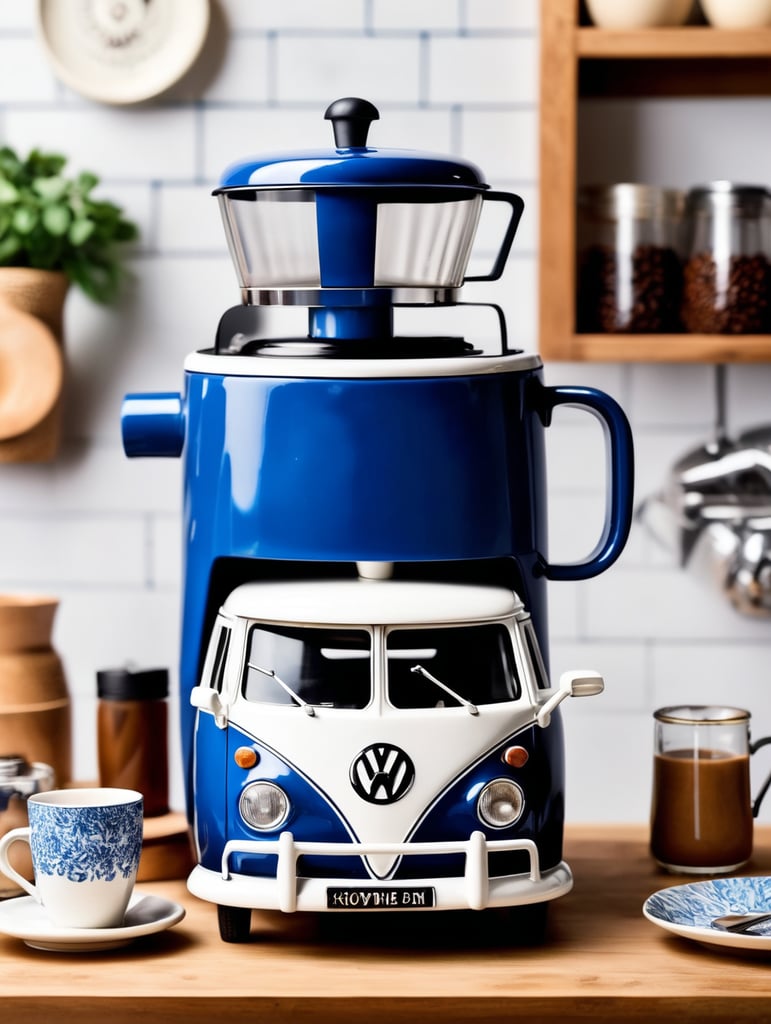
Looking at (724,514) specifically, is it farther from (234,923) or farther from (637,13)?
(234,923)

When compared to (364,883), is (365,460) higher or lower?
higher

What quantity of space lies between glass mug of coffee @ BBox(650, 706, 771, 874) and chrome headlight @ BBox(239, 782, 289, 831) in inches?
16.4

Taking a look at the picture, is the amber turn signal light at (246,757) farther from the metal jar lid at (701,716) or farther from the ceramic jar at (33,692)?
the metal jar lid at (701,716)

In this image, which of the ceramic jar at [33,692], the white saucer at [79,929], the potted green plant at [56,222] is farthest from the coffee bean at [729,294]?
the white saucer at [79,929]

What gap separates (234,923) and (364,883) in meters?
0.12

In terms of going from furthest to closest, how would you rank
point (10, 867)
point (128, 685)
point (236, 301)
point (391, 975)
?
point (236, 301) < point (128, 685) < point (10, 867) < point (391, 975)

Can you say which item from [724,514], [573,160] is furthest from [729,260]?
[724,514]

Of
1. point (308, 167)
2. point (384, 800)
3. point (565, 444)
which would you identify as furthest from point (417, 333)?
point (384, 800)

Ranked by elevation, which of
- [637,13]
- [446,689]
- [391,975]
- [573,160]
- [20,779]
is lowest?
[391,975]

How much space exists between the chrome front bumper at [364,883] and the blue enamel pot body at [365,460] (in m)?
0.22

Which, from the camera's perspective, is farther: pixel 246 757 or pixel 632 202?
pixel 632 202

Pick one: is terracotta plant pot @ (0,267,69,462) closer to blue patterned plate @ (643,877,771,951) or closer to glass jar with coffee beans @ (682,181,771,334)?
glass jar with coffee beans @ (682,181,771,334)

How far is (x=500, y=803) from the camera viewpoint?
3.73 ft

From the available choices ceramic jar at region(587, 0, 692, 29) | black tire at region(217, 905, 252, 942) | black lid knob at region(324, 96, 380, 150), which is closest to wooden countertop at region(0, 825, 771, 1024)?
black tire at region(217, 905, 252, 942)
